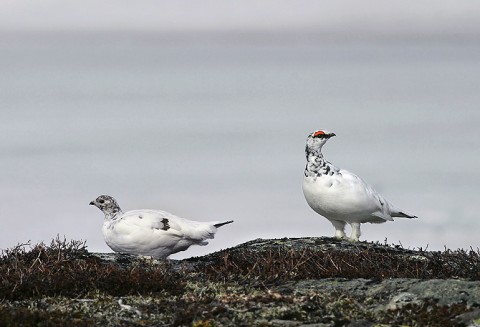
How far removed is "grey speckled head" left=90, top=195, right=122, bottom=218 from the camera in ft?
57.9

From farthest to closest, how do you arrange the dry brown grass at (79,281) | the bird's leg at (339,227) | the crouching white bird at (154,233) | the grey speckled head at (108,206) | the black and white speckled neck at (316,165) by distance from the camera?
the bird's leg at (339,227) → the black and white speckled neck at (316,165) → the grey speckled head at (108,206) → the crouching white bird at (154,233) → the dry brown grass at (79,281)

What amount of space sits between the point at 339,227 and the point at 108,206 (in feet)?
13.1

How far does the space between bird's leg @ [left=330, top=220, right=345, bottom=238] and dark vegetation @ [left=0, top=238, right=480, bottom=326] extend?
146cm

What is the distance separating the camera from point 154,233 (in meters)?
16.3

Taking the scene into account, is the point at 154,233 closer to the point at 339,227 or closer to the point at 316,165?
the point at 316,165

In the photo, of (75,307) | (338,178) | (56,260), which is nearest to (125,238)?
(56,260)

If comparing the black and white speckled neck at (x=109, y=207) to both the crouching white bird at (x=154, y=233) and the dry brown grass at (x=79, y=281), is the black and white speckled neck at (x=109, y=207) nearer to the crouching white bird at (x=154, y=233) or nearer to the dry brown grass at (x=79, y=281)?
the crouching white bird at (x=154, y=233)

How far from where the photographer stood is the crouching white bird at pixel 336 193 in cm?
1755

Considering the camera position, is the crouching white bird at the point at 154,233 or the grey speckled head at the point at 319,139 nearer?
the crouching white bird at the point at 154,233

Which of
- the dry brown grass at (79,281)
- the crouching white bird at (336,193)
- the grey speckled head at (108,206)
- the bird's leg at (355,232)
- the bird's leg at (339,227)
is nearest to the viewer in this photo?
the dry brown grass at (79,281)

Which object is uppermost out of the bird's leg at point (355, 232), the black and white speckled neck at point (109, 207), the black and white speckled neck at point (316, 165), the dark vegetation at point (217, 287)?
the black and white speckled neck at point (316, 165)

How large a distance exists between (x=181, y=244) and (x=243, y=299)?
605cm

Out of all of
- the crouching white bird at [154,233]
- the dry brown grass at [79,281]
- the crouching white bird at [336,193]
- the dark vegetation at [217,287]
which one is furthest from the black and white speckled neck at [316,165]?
the dry brown grass at [79,281]

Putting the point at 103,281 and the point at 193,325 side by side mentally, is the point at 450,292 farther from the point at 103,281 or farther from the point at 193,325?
the point at 103,281
